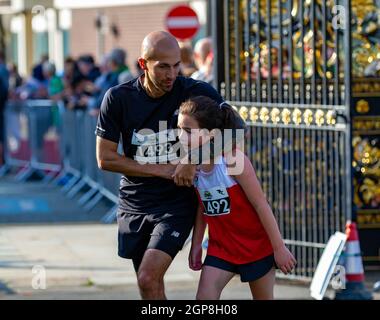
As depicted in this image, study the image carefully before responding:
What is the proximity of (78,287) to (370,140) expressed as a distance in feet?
9.07

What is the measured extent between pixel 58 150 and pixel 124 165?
41.2 ft

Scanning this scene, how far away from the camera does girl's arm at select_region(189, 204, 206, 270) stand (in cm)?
698

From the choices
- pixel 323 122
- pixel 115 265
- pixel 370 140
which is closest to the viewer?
pixel 323 122

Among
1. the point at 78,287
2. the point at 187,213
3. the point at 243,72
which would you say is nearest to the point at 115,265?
the point at 78,287

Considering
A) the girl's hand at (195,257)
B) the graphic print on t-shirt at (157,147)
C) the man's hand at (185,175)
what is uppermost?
the graphic print on t-shirt at (157,147)

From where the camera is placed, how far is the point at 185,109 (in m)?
6.75

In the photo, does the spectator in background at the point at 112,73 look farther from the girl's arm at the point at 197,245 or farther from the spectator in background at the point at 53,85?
the girl's arm at the point at 197,245

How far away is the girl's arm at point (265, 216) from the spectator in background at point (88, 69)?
14109 mm

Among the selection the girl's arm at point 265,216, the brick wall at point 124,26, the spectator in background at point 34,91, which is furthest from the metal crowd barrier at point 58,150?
the brick wall at point 124,26

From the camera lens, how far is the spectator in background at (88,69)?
20.9 meters

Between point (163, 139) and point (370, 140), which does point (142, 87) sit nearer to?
point (163, 139)

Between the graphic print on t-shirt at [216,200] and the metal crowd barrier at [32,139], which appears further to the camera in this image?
the metal crowd barrier at [32,139]

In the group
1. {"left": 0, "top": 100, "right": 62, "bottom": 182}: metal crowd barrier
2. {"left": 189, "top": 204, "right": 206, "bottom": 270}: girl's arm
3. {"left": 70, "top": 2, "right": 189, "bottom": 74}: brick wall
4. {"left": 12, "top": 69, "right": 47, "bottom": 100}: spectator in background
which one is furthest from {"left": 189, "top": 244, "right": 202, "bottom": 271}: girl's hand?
{"left": 70, "top": 2, "right": 189, "bottom": 74}: brick wall
